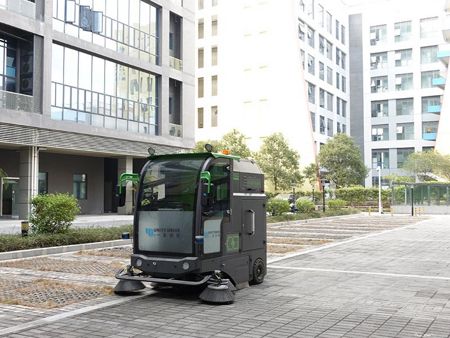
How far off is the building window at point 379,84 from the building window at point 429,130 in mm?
8222

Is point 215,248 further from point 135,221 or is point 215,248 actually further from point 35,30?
point 35,30

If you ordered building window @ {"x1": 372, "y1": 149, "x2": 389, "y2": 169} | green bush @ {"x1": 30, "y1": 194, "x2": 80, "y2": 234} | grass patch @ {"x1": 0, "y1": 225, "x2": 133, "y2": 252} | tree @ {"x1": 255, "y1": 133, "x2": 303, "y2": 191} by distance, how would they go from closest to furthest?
1. grass patch @ {"x1": 0, "y1": 225, "x2": 133, "y2": 252}
2. green bush @ {"x1": 30, "y1": 194, "x2": 80, "y2": 234}
3. tree @ {"x1": 255, "y1": 133, "x2": 303, "y2": 191}
4. building window @ {"x1": 372, "y1": 149, "x2": 389, "y2": 169}

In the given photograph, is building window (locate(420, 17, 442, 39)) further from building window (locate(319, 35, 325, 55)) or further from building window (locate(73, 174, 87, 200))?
building window (locate(73, 174, 87, 200))

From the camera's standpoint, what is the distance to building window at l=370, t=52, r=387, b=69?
77.8m

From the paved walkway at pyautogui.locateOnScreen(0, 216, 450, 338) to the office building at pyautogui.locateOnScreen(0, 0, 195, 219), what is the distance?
1788cm

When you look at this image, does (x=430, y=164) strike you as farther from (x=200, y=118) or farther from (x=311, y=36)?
(x=200, y=118)

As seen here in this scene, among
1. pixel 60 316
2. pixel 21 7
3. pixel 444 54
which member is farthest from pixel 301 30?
pixel 60 316

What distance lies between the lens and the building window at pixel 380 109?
254 feet

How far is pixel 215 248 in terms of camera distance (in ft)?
26.1

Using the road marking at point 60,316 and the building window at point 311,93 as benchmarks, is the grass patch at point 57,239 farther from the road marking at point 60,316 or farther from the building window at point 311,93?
the building window at point 311,93

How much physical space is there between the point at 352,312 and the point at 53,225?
10054 millimetres

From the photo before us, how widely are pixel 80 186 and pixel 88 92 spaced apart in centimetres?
811

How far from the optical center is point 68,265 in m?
→ 11.4

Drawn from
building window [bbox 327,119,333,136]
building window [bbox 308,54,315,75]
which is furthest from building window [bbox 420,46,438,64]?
building window [bbox 308,54,315,75]
